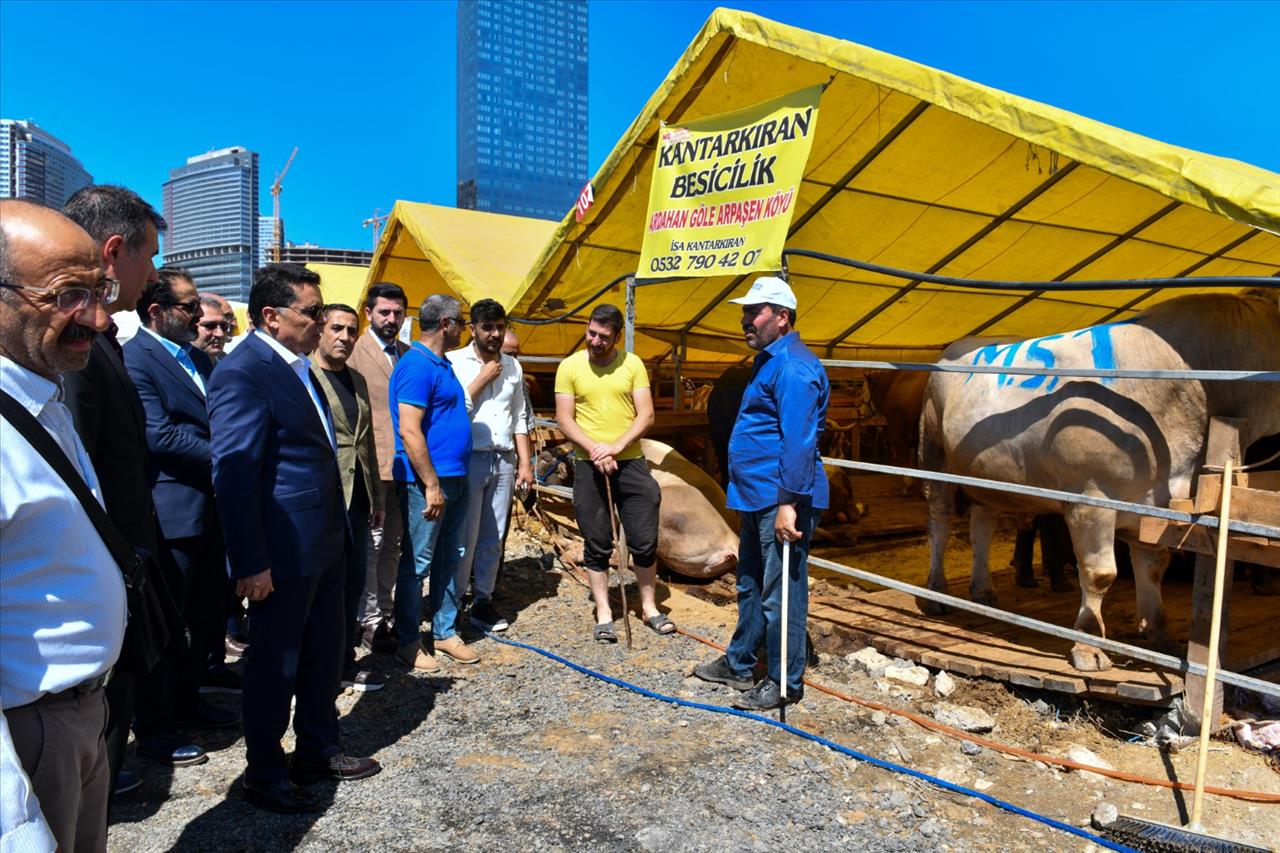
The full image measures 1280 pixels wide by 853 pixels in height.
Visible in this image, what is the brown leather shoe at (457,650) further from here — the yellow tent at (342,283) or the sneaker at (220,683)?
the yellow tent at (342,283)

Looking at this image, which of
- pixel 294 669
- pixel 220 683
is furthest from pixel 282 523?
pixel 220 683

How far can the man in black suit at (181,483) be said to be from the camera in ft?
12.4

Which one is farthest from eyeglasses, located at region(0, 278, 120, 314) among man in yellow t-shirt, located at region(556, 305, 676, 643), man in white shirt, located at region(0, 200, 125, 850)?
man in yellow t-shirt, located at region(556, 305, 676, 643)

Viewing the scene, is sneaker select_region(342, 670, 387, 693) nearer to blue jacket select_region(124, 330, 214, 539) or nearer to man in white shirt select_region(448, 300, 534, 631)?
man in white shirt select_region(448, 300, 534, 631)

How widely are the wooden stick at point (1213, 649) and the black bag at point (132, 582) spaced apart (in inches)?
134

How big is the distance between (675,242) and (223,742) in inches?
169

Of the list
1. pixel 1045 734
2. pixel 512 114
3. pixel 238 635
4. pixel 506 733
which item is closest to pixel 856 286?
pixel 1045 734

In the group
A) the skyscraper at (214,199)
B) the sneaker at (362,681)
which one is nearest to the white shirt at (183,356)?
the sneaker at (362,681)

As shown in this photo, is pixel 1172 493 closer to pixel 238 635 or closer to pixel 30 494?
pixel 30 494

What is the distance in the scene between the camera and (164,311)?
4055 mm

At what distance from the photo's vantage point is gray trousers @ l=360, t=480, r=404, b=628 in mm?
5109

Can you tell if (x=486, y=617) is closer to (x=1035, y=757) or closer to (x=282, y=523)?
(x=282, y=523)

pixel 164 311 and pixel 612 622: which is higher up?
pixel 164 311

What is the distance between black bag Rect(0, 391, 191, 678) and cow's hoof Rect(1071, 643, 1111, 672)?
4.03 metres
